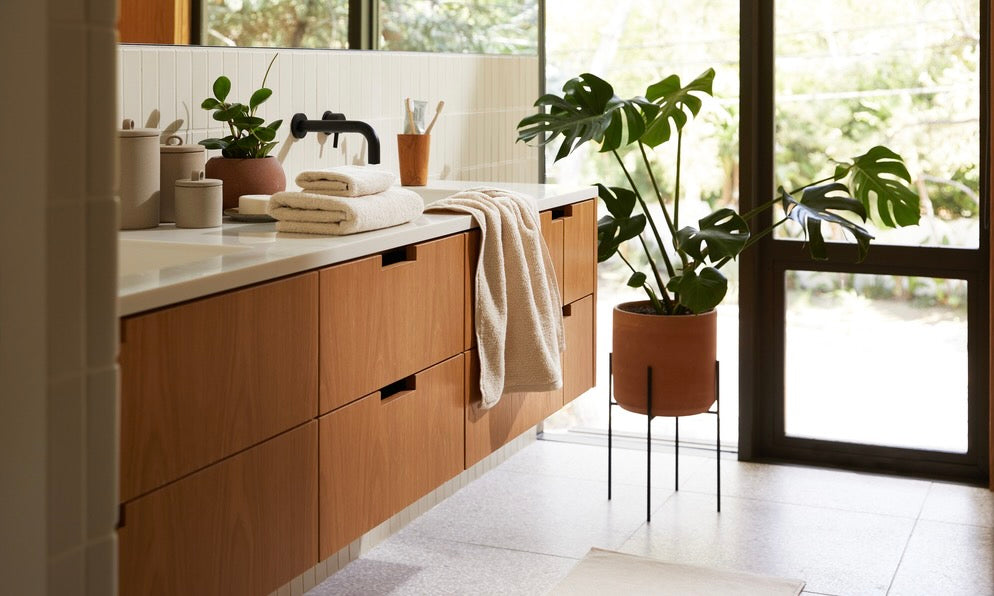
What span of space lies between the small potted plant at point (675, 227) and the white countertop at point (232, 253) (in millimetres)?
868

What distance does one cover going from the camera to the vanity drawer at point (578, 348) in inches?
132

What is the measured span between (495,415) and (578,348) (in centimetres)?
56

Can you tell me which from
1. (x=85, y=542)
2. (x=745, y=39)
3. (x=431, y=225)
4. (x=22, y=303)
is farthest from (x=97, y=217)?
(x=745, y=39)

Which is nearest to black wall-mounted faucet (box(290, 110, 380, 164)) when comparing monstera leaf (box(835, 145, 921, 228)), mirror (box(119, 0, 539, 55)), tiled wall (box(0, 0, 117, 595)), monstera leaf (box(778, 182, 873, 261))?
mirror (box(119, 0, 539, 55))

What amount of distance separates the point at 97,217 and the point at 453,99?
298cm

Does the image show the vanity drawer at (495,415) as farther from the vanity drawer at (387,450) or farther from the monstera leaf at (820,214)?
the monstera leaf at (820,214)

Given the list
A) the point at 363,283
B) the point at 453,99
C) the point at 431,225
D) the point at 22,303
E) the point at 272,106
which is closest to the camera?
the point at 22,303

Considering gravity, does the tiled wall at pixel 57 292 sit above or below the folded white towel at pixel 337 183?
below

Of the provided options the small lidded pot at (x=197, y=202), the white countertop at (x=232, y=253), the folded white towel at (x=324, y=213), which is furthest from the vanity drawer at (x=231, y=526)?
the small lidded pot at (x=197, y=202)

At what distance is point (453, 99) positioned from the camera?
3.78 meters

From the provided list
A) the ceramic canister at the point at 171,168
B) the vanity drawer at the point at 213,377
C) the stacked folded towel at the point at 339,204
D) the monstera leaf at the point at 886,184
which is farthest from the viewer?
the monstera leaf at the point at 886,184

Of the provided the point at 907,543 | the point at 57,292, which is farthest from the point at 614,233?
the point at 57,292

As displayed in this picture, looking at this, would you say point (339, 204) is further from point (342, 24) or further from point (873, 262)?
point (873, 262)

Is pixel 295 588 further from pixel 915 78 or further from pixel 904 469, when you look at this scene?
pixel 915 78
